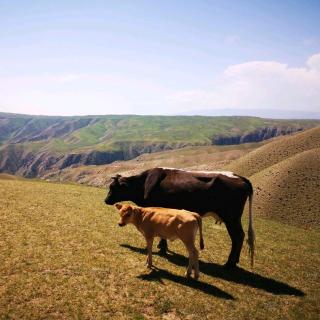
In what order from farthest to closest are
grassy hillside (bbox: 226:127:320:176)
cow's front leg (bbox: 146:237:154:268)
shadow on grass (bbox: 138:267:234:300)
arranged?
1. grassy hillside (bbox: 226:127:320:176)
2. cow's front leg (bbox: 146:237:154:268)
3. shadow on grass (bbox: 138:267:234:300)

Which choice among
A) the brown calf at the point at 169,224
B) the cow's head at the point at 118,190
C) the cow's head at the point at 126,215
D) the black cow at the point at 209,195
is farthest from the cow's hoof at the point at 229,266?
the cow's head at the point at 118,190

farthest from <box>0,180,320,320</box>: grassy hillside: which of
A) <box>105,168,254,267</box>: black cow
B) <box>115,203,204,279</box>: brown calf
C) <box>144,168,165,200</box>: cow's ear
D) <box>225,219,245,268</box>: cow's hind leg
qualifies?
<box>144,168,165,200</box>: cow's ear

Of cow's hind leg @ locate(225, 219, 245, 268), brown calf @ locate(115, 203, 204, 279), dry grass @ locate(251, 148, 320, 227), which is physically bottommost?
dry grass @ locate(251, 148, 320, 227)

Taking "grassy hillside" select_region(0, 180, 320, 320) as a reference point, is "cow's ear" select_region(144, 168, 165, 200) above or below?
above

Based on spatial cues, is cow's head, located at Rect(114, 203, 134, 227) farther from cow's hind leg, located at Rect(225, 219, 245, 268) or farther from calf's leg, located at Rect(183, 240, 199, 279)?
cow's hind leg, located at Rect(225, 219, 245, 268)

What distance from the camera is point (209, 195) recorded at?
16.4 metres

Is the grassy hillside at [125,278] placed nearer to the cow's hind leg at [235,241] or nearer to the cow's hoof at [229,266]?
the cow's hoof at [229,266]

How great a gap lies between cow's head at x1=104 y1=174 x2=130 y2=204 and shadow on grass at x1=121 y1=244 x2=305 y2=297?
11.6 feet

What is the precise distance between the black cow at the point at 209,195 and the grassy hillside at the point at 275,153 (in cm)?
5602

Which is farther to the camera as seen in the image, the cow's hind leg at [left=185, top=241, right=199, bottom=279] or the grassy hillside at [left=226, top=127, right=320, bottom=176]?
the grassy hillside at [left=226, top=127, right=320, bottom=176]

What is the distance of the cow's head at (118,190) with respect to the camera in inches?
770

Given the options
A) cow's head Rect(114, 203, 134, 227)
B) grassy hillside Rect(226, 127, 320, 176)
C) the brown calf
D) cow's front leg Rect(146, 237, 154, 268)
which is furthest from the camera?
grassy hillside Rect(226, 127, 320, 176)

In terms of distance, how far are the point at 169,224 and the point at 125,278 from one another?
8.81 ft

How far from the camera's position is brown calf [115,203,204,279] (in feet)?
45.0
